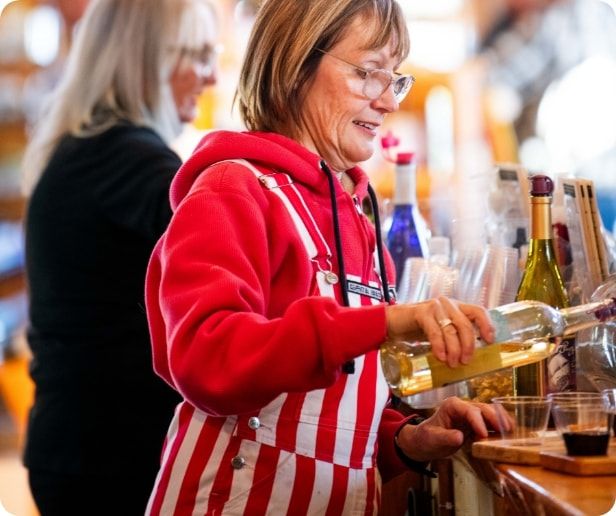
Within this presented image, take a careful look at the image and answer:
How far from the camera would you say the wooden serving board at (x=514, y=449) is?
1.38 m

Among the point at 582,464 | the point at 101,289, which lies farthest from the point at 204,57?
the point at 582,464

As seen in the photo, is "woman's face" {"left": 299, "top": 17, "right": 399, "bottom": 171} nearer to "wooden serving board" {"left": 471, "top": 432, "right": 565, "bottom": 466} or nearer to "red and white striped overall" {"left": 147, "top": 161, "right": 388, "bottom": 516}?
"red and white striped overall" {"left": 147, "top": 161, "right": 388, "bottom": 516}

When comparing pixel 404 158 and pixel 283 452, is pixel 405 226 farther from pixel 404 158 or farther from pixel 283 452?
pixel 283 452

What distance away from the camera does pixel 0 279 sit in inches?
199

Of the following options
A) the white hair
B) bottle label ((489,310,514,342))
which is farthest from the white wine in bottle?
the white hair

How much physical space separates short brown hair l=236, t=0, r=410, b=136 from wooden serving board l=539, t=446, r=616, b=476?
700 millimetres

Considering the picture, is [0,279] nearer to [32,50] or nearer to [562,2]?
[32,50]

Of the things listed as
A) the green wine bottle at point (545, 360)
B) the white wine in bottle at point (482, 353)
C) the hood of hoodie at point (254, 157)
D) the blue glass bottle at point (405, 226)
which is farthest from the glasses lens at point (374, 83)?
the blue glass bottle at point (405, 226)

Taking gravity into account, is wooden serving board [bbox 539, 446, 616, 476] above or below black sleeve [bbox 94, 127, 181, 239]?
below

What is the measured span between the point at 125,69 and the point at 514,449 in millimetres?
1620

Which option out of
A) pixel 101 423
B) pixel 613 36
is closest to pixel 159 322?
pixel 101 423

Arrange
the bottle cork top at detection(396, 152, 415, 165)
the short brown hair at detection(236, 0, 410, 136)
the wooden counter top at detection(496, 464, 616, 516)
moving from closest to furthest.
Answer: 1. the wooden counter top at detection(496, 464, 616, 516)
2. the short brown hair at detection(236, 0, 410, 136)
3. the bottle cork top at detection(396, 152, 415, 165)

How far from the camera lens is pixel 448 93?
17.3 ft

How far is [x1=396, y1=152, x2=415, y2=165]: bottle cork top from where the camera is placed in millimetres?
2348
